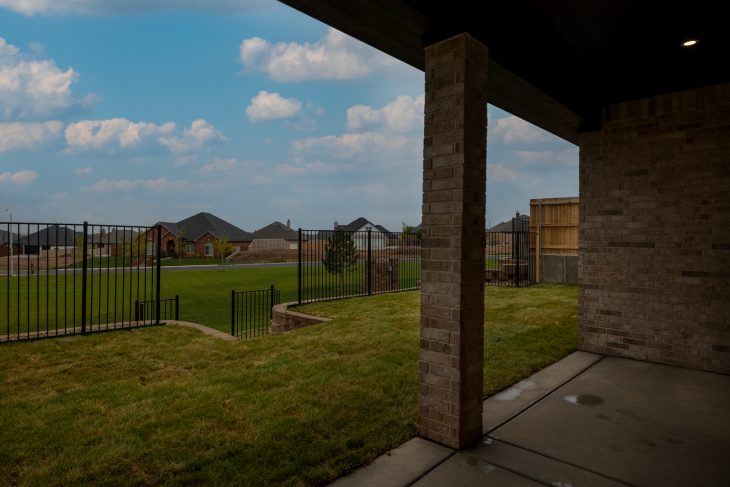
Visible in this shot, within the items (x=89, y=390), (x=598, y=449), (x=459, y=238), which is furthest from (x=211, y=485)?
(x=598, y=449)

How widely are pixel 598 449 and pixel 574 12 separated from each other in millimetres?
→ 3509

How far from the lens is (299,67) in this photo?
30.6m

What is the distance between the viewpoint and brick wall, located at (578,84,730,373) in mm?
4527

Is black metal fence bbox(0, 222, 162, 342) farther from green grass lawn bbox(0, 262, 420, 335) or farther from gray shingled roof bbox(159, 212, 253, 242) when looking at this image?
gray shingled roof bbox(159, 212, 253, 242)

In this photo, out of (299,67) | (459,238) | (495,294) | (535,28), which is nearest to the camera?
(459,238)

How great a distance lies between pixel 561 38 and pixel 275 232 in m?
59.4

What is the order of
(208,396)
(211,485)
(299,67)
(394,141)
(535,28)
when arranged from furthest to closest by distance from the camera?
(299,67)
(394,141)
(208,396)
(535,28)
(211,485)

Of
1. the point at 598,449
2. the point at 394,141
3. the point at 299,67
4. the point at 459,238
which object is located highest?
the point at 299,67

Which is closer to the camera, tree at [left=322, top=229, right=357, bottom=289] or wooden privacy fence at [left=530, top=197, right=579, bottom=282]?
wooden privacy fence at [left=530, top=197, right=579, bottom=282]

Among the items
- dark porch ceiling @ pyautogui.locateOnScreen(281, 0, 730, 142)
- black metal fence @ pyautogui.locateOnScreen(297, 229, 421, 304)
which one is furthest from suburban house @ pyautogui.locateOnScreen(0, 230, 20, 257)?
dark porch ceiling @ pyautogui.locateOnScreen(281, 0, 730, 142)

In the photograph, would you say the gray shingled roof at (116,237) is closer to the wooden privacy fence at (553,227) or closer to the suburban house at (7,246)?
the suburban house at (7,246)

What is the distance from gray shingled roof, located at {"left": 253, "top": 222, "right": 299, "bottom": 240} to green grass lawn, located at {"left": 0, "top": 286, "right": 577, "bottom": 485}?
5364 centimetres

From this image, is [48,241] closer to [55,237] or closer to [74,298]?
[74,298]

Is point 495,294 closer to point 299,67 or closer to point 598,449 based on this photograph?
point 598,449
